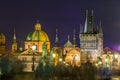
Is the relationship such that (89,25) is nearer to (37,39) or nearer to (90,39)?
(90,39)

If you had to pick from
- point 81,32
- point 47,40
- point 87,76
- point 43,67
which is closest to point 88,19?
point 81,32

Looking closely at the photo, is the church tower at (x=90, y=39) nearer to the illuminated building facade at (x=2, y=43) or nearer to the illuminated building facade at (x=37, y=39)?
the illuminated building facade at (x=37, y=39)

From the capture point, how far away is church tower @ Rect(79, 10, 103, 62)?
4409 inches

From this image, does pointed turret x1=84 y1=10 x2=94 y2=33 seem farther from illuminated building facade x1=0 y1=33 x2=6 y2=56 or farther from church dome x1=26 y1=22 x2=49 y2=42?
illuminated building facade x1=0 y1=33 x2=6 y2=56

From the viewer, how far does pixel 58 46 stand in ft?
379

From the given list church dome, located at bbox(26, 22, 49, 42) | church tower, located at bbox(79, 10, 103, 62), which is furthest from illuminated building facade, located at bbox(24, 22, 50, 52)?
church tower, located at bbox(79, 10, 103, 62)

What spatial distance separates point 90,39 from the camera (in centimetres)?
11319

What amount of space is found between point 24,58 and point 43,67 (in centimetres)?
4257

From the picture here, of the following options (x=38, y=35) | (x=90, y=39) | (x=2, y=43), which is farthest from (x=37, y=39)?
(x=90, y=39)

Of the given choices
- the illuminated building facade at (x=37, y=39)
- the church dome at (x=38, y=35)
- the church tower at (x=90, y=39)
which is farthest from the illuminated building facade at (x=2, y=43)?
the church tower at (x=90, y=39)

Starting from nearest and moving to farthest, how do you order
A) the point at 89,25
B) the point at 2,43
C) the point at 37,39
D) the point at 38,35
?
the point at 37,39
the point at 38,35
the point at 2,43
the point at 89,25

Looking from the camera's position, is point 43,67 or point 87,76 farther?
point 43,67

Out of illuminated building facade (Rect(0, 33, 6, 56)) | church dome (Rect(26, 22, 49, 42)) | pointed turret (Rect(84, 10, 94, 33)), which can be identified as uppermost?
pointed turret (Rect(84, 10, 94, 33))

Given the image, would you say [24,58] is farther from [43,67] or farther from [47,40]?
[43,67]
